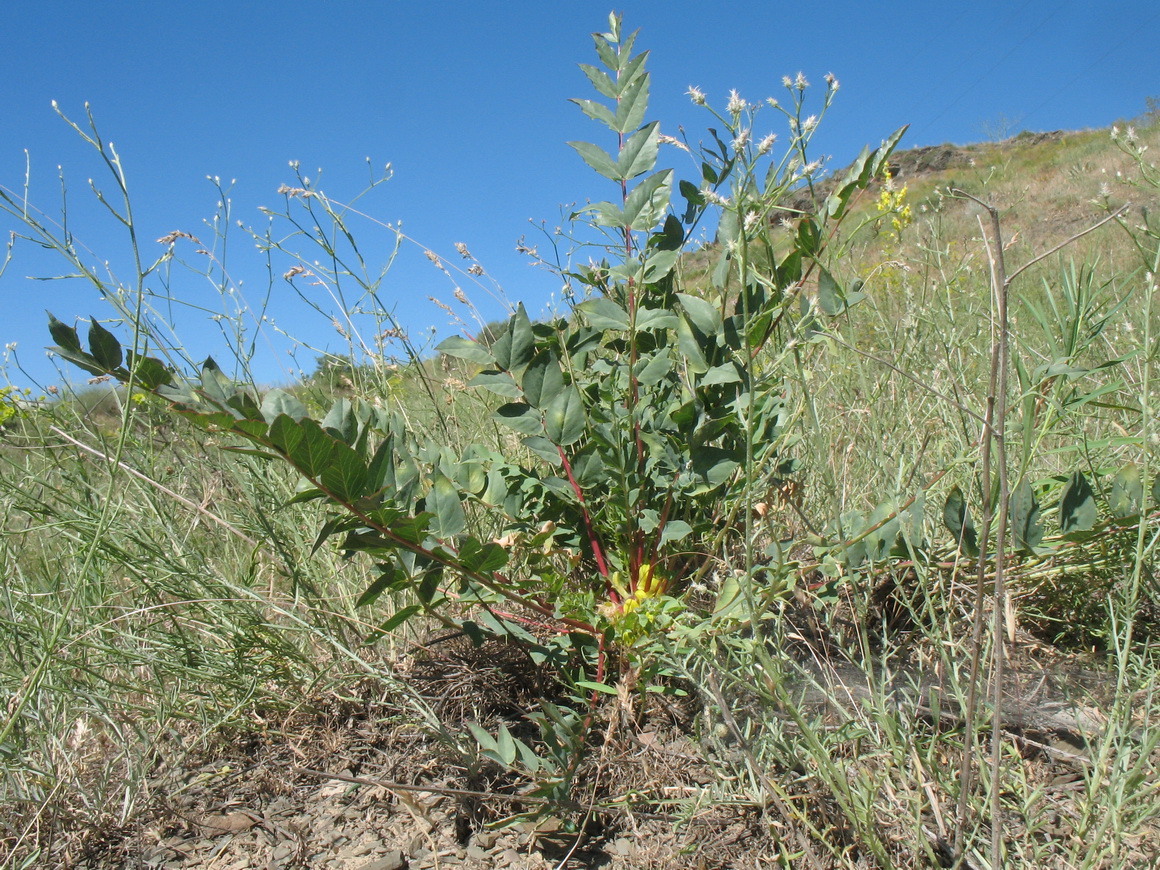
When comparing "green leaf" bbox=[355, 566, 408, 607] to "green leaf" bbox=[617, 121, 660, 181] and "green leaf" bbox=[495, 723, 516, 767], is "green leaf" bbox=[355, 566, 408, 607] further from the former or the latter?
"green leaf" bbox=[617, 121, 660, 181]

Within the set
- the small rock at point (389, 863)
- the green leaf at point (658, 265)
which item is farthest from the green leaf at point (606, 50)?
the small rock at point (389, 863)

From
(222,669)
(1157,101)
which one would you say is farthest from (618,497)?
(1157,101)

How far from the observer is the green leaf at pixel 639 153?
4.41 feet

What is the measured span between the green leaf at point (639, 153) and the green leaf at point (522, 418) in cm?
46

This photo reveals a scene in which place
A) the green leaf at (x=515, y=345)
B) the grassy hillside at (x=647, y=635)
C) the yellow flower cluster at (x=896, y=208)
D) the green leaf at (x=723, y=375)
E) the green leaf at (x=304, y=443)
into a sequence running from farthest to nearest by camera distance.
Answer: the yellow flower cluster at (x=896, y=208) < the green leaf at (x=515, y=345) < the green leaf at (x=723, y=375) < the grassy hillside at (x=647, y=635) < the green leaf at (x=304, y=443)

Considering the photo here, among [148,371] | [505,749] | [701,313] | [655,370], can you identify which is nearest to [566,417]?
[655,370]

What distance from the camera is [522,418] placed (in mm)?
1407

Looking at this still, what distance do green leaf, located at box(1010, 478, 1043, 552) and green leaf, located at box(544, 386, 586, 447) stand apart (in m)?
0.71

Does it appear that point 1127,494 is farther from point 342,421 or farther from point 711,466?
point 342,421

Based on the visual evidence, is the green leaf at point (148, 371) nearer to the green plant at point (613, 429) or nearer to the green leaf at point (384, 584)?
the green plant at point (613, 429)

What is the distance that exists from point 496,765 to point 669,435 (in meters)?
0.68

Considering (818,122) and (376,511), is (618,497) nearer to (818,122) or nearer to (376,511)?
(376,511)

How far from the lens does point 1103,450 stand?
1710 millimetres

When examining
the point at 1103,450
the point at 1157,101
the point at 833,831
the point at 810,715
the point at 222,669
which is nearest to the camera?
the point at 833,831
